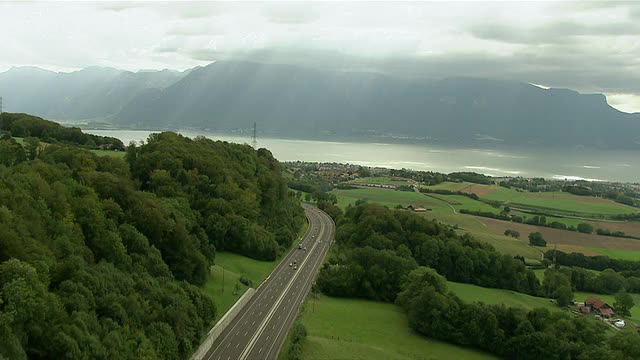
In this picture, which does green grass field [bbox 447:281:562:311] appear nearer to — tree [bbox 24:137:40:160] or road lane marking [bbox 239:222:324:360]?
road lane marking [bbox 239:222:324:360]

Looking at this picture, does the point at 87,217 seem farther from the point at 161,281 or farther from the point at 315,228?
the point at 315,228

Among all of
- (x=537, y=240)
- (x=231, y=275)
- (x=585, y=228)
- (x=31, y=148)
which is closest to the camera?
(x=231, y=275)

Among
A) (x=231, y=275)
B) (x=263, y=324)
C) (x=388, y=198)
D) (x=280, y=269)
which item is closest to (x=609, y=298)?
(x=280, y=269)

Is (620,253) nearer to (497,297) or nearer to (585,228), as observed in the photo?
(585,228)

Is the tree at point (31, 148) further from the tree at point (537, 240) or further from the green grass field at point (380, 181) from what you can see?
the green grass field at point (380, 181)

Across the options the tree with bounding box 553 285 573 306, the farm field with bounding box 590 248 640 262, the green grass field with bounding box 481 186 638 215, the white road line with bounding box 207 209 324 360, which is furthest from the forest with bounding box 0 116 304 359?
the green grass field with bounding box 481 186 638 215
